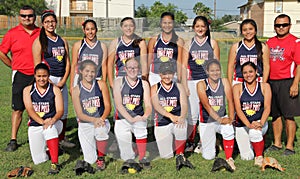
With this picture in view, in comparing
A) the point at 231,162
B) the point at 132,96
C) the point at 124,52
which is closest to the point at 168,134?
the point at 132,96

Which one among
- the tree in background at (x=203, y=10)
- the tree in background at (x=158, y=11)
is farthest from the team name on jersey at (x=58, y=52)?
the tree in background at (x=203, y=10)

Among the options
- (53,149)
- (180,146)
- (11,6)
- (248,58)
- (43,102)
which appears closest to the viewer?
(53,149)

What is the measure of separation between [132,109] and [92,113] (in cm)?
48

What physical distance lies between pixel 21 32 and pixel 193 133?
2.72 m

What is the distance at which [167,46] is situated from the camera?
5.04 meters

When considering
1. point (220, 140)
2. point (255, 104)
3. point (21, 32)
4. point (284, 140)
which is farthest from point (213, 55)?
point (21, 32)

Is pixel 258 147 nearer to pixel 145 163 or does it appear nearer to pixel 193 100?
pixel 193 100

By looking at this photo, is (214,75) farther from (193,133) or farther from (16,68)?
(16,68)

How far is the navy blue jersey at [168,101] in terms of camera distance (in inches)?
185

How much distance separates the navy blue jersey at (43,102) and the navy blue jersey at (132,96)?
818mm

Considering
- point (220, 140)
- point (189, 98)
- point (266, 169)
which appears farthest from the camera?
point (220, 140)

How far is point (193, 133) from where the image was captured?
213 inches

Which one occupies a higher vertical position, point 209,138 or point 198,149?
point 209,138

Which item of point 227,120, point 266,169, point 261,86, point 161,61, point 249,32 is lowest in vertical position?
Answer: point 266,169
